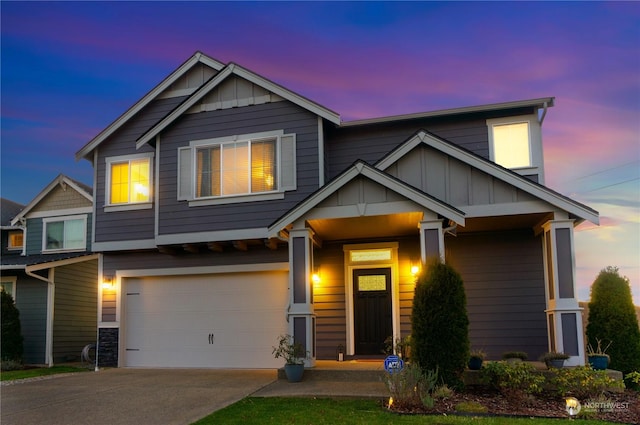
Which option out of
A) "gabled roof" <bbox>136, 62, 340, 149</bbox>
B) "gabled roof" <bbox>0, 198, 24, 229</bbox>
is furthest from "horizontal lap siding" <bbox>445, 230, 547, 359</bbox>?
"gabled roof" <bbox>0, 198, 24, 229</bbox>

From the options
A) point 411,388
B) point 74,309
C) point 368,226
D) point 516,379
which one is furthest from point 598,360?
point 74,309

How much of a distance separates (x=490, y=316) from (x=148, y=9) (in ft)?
41.1

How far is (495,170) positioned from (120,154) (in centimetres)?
960

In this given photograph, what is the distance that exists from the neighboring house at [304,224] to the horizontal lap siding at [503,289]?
0.03 meters

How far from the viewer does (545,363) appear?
958 centimetres

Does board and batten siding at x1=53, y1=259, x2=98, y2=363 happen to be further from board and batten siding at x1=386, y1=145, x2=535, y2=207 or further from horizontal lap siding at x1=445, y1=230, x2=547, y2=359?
horizontal lap siding at x1=445, y1=230, x2=547, y2=359

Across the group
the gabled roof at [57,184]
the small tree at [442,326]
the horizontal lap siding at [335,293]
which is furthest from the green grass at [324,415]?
the gabled roof at [57,184]

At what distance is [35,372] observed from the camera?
13711 millimetres

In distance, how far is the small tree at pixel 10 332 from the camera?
14781 millimetres

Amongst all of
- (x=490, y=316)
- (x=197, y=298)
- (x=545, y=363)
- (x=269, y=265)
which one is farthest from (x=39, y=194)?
(x=545, y=363)

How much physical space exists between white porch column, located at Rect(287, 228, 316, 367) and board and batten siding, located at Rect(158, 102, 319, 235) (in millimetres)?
1942

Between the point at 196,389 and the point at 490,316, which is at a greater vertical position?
the point at 490,316

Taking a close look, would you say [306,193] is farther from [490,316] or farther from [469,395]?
[469,395]

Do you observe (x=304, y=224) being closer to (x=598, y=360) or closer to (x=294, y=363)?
(x=294, y=363)
